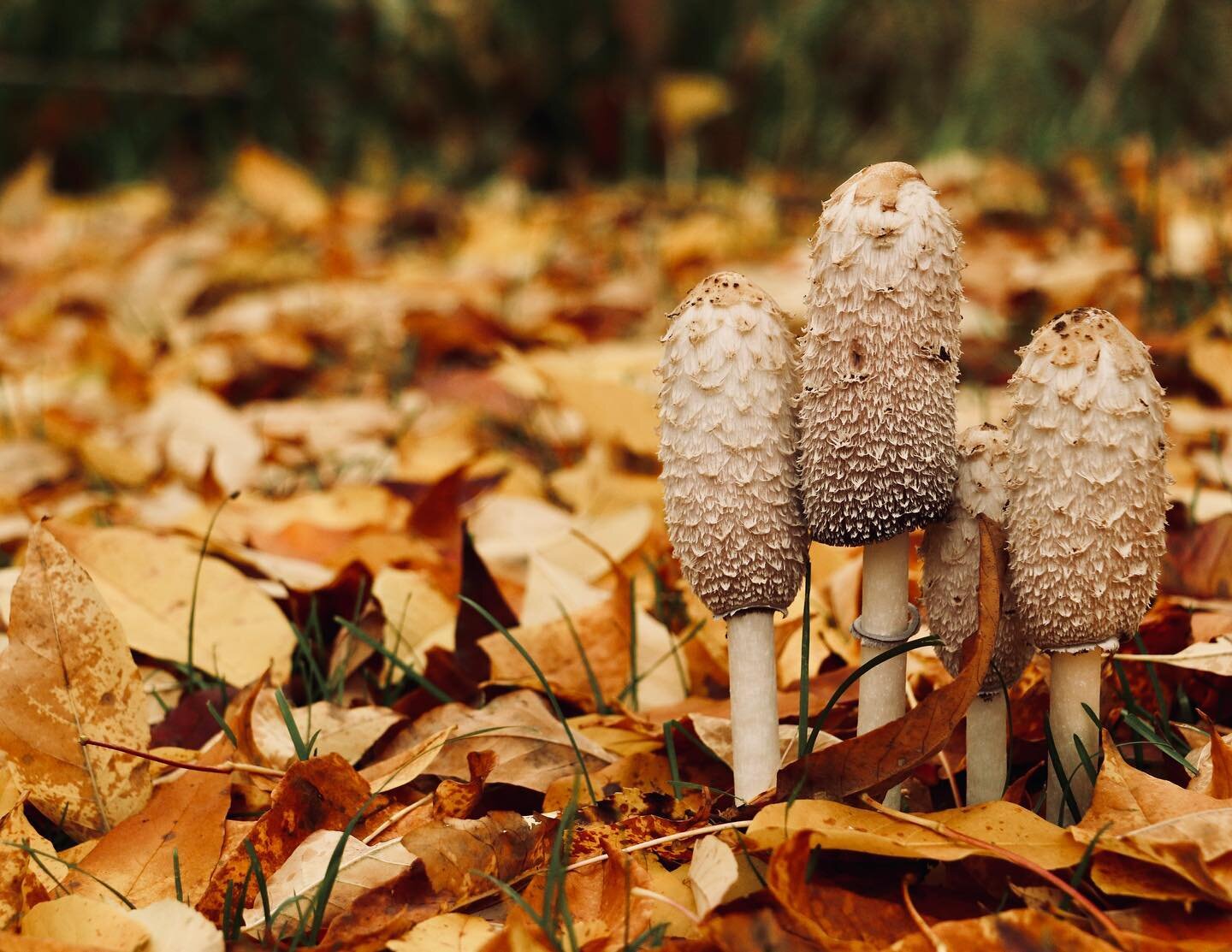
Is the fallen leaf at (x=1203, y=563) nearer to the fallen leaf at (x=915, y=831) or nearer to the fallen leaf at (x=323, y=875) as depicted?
the fallen leaf at (x=915, y=831)

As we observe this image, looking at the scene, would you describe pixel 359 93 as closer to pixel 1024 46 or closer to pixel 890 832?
pixel 1024 46

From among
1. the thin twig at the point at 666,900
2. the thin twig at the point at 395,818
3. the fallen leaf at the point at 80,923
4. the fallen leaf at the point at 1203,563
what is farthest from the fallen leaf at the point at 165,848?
the fallen leaf at the point at 1203,563

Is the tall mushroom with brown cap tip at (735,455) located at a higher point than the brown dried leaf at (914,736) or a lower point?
higher

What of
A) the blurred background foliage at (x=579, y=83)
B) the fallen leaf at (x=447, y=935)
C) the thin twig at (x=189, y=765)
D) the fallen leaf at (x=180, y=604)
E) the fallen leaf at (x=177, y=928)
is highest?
the blurred background foliage at (x=579, y=83)

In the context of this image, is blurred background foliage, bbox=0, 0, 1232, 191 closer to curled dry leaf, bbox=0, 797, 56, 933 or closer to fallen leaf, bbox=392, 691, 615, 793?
fallen leaf, bbox=392, 691, 615, 793

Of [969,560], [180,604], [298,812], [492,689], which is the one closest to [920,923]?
[969,560]

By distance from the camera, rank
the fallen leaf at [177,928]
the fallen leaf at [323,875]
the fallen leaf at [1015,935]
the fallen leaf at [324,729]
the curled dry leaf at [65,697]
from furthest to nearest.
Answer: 1. the fallen leaf at [324,729]
2. the curled dry leaf at [65,697]
3. the fallen leaf at [323,875]
4. the fallen leaf at [177,928]
5. the fallen leaf at [1015,935]
